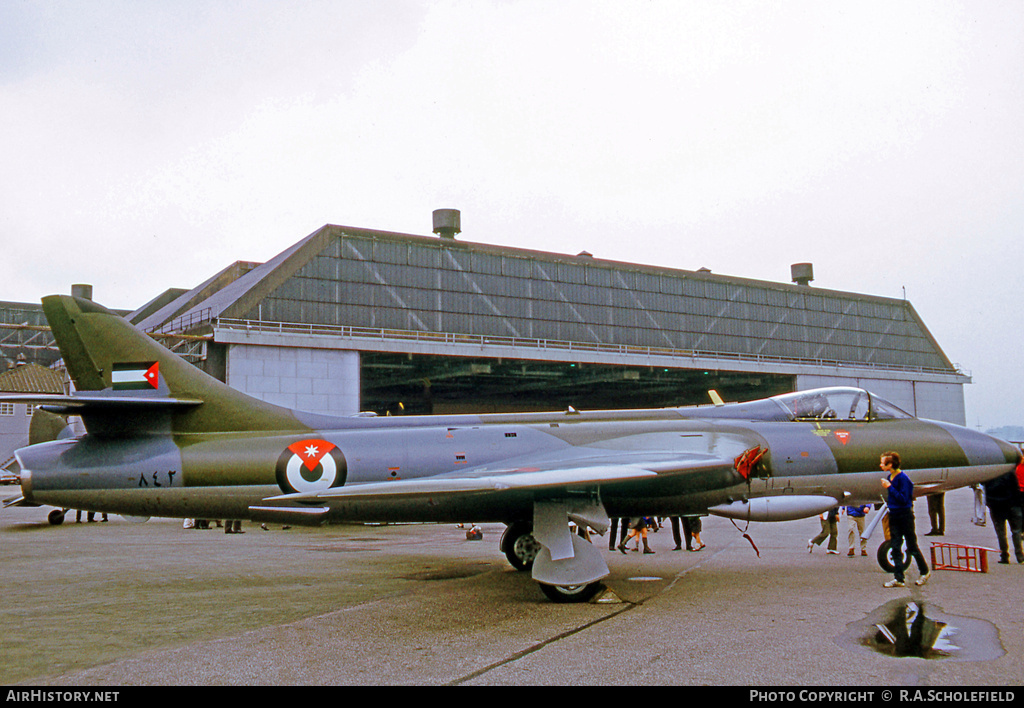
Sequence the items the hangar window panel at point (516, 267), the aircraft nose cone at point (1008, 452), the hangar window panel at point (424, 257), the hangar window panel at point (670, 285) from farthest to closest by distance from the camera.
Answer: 1. the hangar window panel at point (670, 285)
2. the hangar window panel at point (516, 267)
3. the hangar window panel at point (424, 257)
4. the aircraft nose cone at point (1008, 452)

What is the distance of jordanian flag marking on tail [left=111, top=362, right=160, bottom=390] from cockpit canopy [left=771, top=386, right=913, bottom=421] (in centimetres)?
1003

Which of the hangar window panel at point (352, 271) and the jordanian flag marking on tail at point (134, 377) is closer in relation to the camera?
the jordanian flag marking on tail at point (134, 377)

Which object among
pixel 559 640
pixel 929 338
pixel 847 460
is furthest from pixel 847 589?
pixel 929 338

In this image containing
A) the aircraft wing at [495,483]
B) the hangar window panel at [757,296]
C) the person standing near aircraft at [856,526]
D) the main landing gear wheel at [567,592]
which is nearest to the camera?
the aircraft wing at [495,483]

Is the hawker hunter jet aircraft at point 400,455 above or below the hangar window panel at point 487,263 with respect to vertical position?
below

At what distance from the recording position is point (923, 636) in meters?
6.88

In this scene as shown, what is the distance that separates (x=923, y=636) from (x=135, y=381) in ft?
35.6

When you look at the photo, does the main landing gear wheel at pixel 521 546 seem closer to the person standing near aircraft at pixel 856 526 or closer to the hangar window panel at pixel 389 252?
the person standing near aircraft at pixel 856 526

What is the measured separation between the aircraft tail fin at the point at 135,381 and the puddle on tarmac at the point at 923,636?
815cm

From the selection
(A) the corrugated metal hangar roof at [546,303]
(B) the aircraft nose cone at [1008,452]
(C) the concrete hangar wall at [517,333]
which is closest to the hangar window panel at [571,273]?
(A) the corrugated metal hangar roof at [546,303]

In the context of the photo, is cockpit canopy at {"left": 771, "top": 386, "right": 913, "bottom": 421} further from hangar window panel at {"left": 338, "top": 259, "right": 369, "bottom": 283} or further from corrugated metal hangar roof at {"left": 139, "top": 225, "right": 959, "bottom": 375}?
hangar window panel at {"left": 338, "top": 259, "right": 369, "bottom": 283}

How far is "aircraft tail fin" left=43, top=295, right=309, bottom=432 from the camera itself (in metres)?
10.8

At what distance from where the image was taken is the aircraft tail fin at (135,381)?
10844 millimetres

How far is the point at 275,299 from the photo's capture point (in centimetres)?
3331
